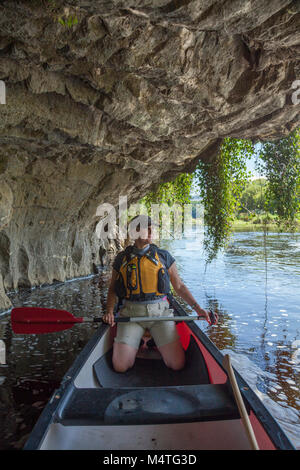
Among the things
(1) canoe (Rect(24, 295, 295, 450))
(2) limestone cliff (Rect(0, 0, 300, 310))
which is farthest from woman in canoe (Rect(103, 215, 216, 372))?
(2) limestone cliff (Rect(0, 0, 300, 310))

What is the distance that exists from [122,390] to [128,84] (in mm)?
4300

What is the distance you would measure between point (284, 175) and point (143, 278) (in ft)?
20.0

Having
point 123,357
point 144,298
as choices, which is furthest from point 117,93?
point 123,357

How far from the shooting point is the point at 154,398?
2383 millimetres

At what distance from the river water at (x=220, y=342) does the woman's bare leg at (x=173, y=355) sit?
3.51ft

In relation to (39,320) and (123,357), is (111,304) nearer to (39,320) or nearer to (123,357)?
(123,357)

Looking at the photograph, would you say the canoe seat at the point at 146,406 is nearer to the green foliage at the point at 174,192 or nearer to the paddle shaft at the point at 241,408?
the paddle shaft at the point at 241,408

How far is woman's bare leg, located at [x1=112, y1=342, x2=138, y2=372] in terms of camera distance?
11.5 ft

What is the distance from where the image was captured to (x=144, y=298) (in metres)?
3.77

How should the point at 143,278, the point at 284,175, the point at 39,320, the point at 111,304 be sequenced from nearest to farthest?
the point at 143,278 < the point at 111,304 < the point at 39,320 < the point at 284,175

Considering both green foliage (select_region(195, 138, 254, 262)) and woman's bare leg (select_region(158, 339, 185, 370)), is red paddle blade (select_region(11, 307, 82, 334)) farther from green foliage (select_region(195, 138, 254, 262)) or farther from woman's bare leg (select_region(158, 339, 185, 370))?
green foliage (select_region(195, 138, 254, 262))
